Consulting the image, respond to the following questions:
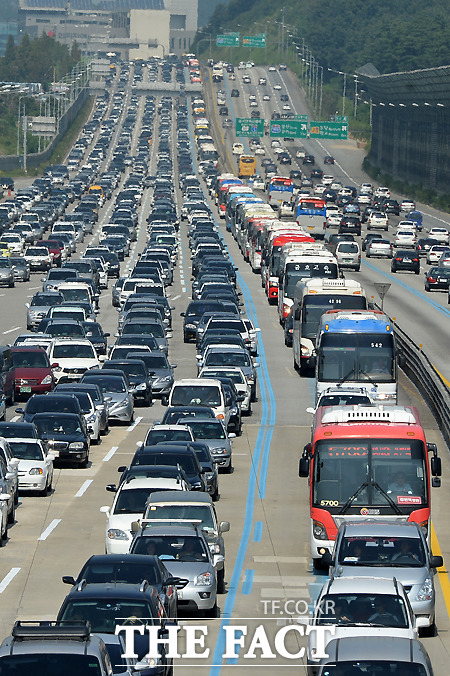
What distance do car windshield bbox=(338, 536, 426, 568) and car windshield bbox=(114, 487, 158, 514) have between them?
562 centimetres

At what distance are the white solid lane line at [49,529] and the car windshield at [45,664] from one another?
47.5 feet

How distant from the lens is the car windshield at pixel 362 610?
18641mm

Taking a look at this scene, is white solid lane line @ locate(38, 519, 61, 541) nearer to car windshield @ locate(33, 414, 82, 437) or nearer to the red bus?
the red bus

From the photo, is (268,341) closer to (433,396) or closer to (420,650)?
(433,396)

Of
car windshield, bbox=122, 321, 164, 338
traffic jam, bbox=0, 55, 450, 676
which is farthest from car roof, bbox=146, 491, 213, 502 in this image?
car windshield, bbox=122, 321, 164, 338

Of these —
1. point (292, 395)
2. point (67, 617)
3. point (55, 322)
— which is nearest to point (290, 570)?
point (67, 617)

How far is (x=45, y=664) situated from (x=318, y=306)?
126 feet

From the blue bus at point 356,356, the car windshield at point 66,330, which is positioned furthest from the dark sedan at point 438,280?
the blue bus at point 356,356

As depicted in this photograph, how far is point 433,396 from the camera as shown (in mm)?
45969

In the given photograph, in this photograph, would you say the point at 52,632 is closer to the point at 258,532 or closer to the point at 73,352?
the point at 258,532

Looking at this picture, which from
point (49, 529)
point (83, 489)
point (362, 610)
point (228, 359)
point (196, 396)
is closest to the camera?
point (362, 610)

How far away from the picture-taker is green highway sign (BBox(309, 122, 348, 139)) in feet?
515

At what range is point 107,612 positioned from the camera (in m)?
18.4

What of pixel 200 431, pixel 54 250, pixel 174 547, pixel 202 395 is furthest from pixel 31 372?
pixel 54 250
